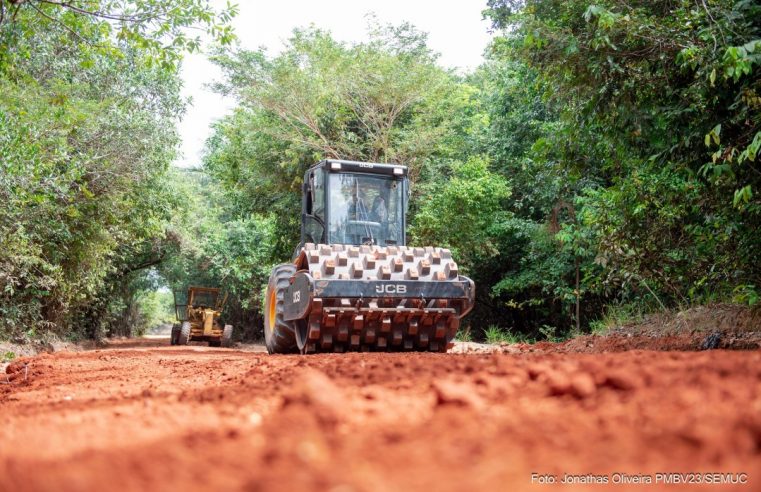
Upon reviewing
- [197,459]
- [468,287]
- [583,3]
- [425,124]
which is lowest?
[197,459]

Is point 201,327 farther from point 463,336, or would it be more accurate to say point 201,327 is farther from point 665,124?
point 665,124

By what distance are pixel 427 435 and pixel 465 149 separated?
74.3ft

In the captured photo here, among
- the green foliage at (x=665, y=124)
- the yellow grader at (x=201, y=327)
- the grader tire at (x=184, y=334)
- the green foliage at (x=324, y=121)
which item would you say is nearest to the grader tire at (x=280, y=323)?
the green foliage at (x=665, y=124)

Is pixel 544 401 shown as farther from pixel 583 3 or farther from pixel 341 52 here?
pixel 341 52

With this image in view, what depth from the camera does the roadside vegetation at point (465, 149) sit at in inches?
331

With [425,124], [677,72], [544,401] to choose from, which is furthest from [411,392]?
[425,124]

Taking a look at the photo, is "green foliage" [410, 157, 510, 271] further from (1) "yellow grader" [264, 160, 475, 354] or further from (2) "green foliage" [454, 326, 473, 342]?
(1) "yellow grader" [264, 160, 475, 354]

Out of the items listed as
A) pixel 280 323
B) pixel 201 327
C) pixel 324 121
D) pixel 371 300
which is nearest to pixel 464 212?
pixel 324 121

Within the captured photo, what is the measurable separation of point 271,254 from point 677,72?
17.1m

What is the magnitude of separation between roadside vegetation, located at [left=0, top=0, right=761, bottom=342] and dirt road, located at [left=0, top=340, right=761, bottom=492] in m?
4.59

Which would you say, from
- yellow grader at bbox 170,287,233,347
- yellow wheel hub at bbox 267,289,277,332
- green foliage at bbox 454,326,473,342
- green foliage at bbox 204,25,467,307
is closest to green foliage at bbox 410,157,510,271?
green foliage at bbox 204,25,467,307

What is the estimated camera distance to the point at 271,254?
23844 millimetres

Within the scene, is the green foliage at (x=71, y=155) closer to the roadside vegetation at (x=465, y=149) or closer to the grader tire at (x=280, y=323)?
the roadside vegetation at (x=465, y=149)

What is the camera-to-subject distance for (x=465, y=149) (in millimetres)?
24250
